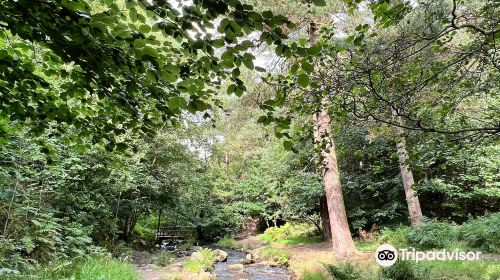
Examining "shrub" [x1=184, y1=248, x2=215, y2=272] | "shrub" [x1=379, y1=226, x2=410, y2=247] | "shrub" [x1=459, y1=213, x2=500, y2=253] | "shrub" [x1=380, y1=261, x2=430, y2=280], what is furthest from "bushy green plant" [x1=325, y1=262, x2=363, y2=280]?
"shrub" [x1=184, y1=248, x2=215, y2=272]

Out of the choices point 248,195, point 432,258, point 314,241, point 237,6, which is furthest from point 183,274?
point 248,195

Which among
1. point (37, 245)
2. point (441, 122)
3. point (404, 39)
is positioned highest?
point (404, 39)

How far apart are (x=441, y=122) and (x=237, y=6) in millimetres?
3242

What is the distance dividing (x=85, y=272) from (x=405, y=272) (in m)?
5.28

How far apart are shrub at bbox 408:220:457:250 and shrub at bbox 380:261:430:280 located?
365cm

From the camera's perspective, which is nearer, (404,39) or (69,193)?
(404,39)

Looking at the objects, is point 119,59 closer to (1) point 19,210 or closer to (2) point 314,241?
(1) point 19,210

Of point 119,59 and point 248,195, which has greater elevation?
point 248,195

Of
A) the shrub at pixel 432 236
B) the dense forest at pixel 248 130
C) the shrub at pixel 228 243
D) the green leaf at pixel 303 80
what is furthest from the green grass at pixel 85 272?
the shrub at pixel 228 243

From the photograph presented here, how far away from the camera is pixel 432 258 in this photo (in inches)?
304

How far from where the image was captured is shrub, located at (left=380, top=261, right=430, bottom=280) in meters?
5.50

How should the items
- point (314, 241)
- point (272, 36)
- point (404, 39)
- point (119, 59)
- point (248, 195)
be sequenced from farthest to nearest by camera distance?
point (248, 195) < point (314, 241) < point (404, 39) < point (119, 59) < point (272, 36)

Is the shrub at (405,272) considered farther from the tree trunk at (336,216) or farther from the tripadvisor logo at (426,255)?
the tree trunk at (336,216)

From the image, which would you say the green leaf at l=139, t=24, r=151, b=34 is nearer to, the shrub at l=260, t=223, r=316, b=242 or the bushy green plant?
the bushy green plant
